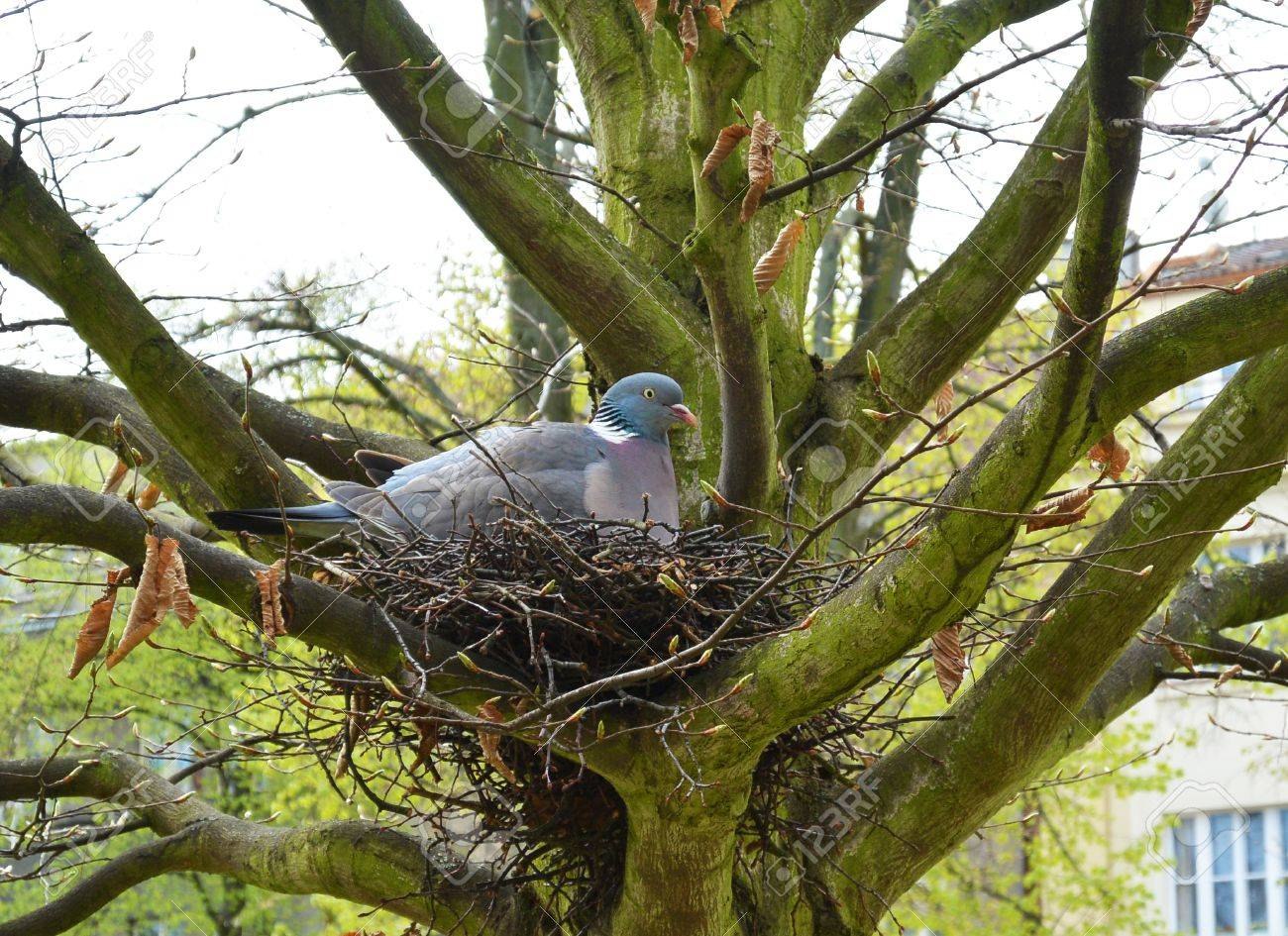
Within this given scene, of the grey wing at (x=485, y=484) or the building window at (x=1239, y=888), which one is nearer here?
the grey wing at (x=485, y=484)

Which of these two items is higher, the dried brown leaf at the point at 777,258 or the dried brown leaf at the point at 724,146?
the dried brown leaf at the point at 724,146

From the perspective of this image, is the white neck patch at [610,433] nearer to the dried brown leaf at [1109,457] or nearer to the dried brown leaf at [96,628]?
the dried brown leaf at [1109,457]

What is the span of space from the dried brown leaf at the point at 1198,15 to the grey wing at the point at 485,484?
196 cm

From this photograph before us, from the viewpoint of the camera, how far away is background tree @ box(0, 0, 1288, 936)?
252cm

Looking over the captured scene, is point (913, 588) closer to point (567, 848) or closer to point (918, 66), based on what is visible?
point (567, 848)

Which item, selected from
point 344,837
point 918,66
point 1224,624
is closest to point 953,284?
point 918,66

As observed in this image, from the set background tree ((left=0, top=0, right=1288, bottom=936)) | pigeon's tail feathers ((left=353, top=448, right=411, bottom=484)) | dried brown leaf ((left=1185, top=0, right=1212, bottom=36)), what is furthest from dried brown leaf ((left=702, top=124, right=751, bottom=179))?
pigeon's tail feathers ((left=353, top=448, right=411, bottom=484))

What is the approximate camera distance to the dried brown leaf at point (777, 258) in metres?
2.67

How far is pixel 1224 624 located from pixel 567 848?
266 cm

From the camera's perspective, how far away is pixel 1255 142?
203 centimetres

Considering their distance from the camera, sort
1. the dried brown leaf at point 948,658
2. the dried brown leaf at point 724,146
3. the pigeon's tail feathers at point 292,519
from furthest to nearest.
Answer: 1. the pigeon's tail feathers at point 292,519
2. the dried brown leaf at point 948,658
3. the dried brown leaf at point 724,146

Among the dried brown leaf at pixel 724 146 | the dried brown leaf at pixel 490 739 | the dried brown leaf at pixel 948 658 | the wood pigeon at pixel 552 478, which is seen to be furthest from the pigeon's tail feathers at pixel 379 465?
the dried brown leaf at pixel 948 658

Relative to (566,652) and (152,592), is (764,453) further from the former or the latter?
(152,592)

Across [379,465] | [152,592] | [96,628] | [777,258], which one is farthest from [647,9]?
[379,465]
